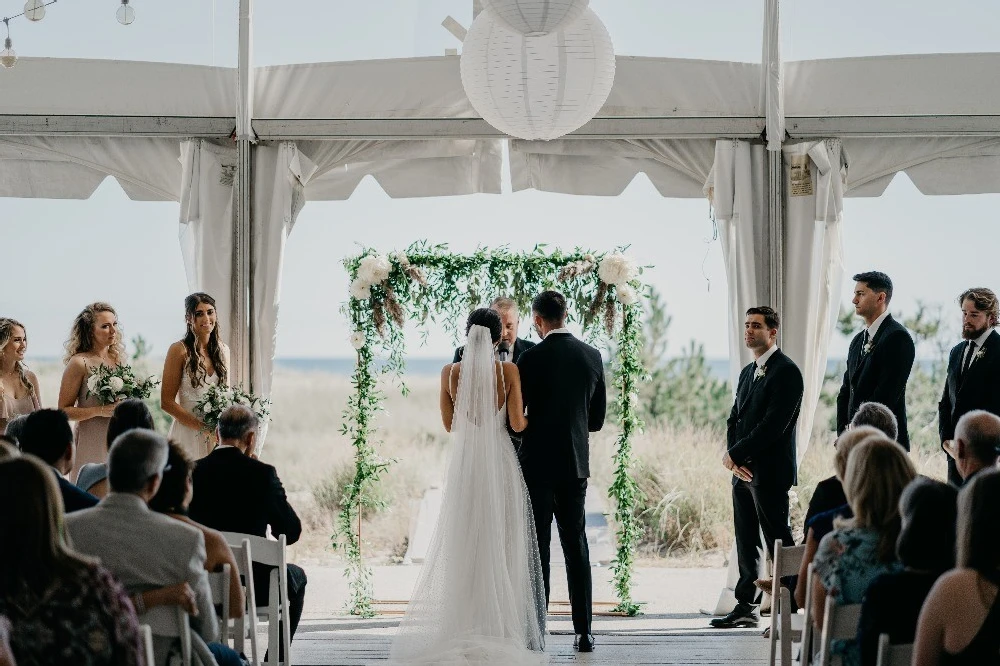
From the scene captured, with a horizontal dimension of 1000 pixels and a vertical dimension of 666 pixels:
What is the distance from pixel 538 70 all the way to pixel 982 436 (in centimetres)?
213

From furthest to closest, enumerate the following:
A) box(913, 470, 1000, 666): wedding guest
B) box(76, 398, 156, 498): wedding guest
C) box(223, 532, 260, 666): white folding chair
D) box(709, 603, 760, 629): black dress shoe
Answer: box(709, 603, 760, 629): black dress shoe < box(76, 398, 156, 498): wedding guest < box(223, 532, 260, 666): white folding chair < box(913, 470, 1000, 666): wedding guest

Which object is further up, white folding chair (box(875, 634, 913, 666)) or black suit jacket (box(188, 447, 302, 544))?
black suit jacket (box(188, 447, 302, 544))

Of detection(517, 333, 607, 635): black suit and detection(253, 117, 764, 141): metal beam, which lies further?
detection(253, 117, 764, 141): metal beam

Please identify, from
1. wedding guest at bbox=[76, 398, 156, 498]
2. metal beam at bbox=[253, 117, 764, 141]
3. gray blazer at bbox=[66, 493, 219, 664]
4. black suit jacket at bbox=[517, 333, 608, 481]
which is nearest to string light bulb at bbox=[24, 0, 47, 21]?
metal beam at bbox=[253, 117, 764, 141]

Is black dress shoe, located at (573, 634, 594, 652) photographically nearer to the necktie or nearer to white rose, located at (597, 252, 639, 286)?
white rose, located at (597, 252, 639, 286)

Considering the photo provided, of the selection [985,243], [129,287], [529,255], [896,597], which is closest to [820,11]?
[529,255]

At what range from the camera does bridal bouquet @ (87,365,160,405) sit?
574 cm

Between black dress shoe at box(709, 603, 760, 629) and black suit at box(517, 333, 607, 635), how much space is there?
3.20 ft

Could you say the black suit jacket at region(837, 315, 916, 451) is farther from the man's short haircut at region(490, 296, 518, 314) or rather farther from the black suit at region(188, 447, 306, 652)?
the black suit at region(188, 447, 306, 652)

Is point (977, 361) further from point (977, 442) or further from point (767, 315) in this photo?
point (977, 442)

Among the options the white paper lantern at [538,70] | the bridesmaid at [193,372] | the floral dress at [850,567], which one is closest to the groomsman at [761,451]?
the white paper lantern at [538,70]

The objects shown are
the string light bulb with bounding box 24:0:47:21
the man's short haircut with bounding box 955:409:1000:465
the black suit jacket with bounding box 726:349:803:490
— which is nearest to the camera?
the man's short haircut with bounding box 955:409:1000:465

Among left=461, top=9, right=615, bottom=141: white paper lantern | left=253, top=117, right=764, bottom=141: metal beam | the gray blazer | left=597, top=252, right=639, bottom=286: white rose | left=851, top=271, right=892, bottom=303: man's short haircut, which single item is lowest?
the gray blazer

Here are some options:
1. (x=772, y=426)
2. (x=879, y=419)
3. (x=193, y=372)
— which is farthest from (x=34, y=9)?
(x=879, y=419)
